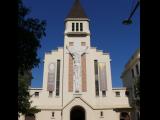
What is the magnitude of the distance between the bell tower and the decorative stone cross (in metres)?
1.03

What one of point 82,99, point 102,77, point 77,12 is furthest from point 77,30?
point 82,99

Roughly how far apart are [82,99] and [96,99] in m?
2.59

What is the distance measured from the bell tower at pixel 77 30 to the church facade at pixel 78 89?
3.25 feet

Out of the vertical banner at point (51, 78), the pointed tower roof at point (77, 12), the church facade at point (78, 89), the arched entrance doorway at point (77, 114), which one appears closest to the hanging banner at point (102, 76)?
the church facade at point (78, 89)

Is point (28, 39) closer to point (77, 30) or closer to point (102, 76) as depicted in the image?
point (102, 76)

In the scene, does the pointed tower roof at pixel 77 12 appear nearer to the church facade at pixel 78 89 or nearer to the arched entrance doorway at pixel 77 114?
the church facade at pixel 78 89

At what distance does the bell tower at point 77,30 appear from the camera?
50250mm

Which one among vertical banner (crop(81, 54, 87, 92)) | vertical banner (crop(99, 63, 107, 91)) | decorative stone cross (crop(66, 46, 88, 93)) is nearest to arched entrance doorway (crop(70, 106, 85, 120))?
decorative stone cross (crop(66, 46, 88, 93))

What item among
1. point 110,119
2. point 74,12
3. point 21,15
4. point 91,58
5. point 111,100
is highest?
point 74,12

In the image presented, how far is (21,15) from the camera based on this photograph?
14.2 m

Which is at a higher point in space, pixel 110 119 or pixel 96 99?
pixel 96 99

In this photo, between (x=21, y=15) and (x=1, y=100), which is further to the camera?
(x=21, y=15)

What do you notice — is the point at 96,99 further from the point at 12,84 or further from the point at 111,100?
the point at 12,84
